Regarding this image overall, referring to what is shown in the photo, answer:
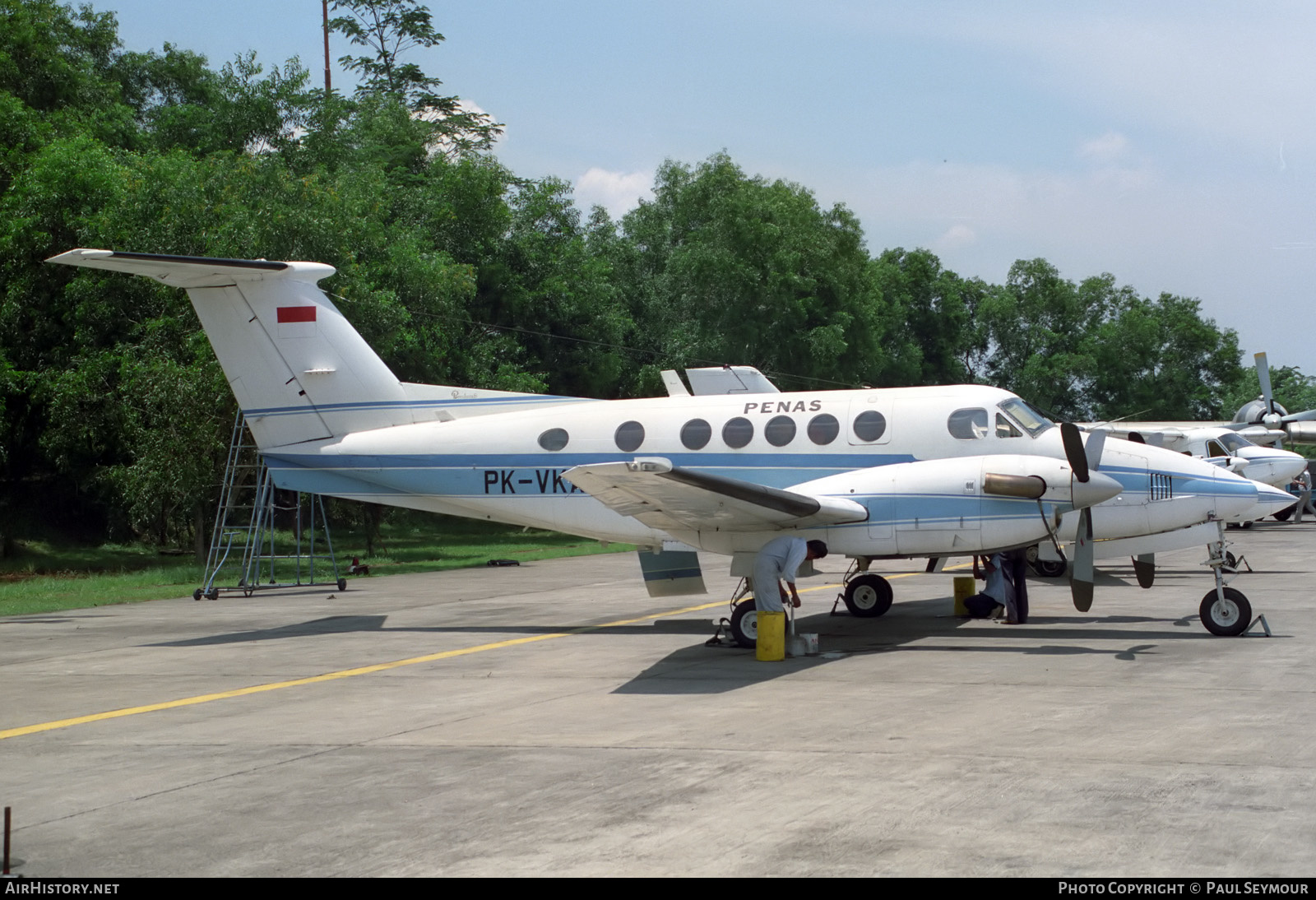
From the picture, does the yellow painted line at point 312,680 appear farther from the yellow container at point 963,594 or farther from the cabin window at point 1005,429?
the cabin window at point 1005,429

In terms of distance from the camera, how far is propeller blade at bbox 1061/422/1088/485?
13406 mm

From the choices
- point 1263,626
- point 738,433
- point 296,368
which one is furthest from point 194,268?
point 1263,626

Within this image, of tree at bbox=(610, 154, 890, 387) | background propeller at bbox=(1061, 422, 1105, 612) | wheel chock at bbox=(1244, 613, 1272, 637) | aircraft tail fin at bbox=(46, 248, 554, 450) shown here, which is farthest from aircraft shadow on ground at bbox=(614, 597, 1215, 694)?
tree at bbox=(610, 154, 890, 387)

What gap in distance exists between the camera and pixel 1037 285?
85.5 metres

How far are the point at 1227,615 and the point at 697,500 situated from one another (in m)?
6.32

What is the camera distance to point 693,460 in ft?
52.1

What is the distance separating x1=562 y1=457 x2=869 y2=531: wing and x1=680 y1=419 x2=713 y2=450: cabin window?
1.74 metres

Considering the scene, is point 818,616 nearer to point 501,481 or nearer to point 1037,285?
point 501,481

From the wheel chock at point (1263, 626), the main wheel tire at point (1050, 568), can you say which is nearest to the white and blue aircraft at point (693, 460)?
the wheel chock at point (1263, 626)

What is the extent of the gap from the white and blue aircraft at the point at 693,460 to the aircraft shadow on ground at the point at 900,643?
2.22ft

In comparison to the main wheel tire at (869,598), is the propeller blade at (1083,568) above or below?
above

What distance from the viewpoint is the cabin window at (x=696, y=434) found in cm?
1590

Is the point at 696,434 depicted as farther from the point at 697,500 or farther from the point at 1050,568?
the point at 1050,568

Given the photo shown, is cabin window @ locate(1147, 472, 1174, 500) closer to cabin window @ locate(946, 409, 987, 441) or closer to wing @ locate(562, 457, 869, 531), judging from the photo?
cabin window @ locate(946, 409, 987, 441)
